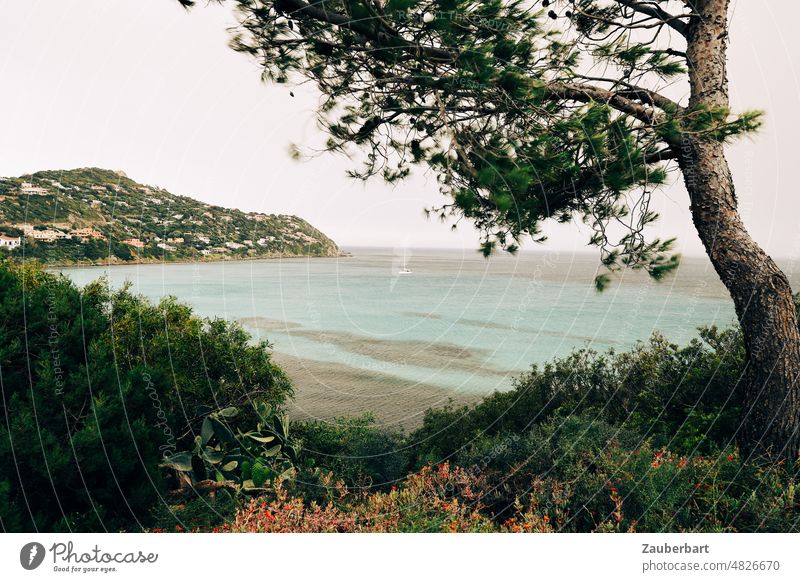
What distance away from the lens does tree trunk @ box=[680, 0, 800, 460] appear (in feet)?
12.4

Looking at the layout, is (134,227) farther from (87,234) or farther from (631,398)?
(631,398)

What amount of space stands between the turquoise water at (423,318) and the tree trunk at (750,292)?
24.4 inches

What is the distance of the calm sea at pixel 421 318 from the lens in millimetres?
9076

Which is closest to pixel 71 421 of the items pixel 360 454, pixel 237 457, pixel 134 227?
pixel 237 457

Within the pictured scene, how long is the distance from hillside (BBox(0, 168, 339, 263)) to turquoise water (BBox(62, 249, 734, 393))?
43 centimetres

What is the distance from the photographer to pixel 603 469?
3.35 metres

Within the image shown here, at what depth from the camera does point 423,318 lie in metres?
23.1

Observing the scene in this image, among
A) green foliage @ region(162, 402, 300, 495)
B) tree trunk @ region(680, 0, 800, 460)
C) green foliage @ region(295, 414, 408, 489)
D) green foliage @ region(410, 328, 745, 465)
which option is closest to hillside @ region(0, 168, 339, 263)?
green foliage @ region(162, 402, 300, 495)

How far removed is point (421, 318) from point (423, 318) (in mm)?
218

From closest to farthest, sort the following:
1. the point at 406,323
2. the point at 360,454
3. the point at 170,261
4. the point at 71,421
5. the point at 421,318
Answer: the point at 71,421 < the point at 360,454 < the point at 170,261 < the point at 406,323 < the point at 421,318

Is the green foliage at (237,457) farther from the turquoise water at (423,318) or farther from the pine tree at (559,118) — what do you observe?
the pine tree at (559,118)

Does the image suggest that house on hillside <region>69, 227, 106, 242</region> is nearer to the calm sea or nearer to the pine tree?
the calm sea

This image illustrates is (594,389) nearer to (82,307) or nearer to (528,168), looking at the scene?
(528,168)

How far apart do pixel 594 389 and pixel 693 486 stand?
305 centimetres
